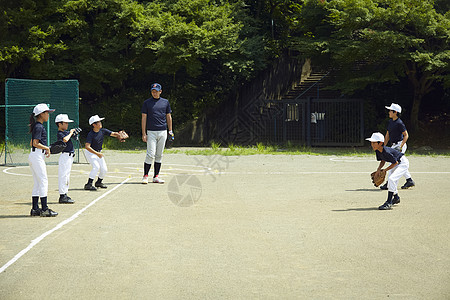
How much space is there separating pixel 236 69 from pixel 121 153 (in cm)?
689

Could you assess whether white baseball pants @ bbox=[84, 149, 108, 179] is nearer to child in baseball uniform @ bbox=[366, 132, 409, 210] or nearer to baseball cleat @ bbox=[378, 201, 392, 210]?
child in baseball uniform @ bbox=[366, 132, 409, 210]

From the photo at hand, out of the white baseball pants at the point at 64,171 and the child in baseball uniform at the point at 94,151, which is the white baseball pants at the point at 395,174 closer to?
the white baseball pants at the point at 64,171

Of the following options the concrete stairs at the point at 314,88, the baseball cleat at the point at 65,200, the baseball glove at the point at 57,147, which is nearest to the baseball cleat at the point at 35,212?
the baseball glove at the point at 57,147

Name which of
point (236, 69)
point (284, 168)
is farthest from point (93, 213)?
point (236, 69)

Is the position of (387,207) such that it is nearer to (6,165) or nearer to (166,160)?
(166,160)

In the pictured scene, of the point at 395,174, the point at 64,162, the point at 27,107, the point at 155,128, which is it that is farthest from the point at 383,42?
the point at 64,162

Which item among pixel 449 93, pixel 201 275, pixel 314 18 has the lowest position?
pixel 201 275

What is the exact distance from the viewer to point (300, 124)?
28.6 metres

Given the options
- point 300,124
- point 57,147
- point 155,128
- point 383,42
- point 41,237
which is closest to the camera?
point 41,237

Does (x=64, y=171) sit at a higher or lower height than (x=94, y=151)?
lower

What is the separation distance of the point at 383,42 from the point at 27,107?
14103 millimetres

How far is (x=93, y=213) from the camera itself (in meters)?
9.38

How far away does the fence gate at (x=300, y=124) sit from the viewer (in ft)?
88.9

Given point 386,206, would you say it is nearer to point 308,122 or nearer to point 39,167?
point 39,167
